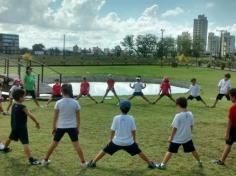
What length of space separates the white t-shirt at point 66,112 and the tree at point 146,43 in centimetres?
12155

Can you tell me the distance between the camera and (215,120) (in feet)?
51.2

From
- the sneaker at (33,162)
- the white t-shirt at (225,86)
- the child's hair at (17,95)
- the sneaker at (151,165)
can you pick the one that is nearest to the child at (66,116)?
the sneaker at (33,162)

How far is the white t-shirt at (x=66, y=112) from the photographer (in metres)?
8.05

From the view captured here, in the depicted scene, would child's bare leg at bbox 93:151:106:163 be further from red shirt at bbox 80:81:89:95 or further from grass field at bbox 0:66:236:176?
red shirt at bbox 80:81:89:95

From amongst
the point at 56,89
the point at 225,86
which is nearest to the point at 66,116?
the point at 56,89

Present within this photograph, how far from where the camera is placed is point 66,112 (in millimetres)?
8055

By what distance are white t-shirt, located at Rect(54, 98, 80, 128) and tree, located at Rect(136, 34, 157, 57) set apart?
121546 mm

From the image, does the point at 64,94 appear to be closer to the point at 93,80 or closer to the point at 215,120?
the point at 215,120

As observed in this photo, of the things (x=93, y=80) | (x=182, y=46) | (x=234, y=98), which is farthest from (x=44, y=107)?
(x=182, y=46)

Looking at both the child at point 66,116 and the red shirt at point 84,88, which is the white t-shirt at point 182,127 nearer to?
the child at point 66,116

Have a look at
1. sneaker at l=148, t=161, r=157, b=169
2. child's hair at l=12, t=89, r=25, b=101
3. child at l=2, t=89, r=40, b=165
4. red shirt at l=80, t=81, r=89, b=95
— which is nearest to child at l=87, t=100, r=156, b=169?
sneaker at l=148, t=161, r=157, b=169

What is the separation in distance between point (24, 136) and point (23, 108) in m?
0.58

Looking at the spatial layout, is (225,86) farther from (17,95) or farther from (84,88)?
(17,95)

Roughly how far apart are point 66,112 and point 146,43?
123687 mm
